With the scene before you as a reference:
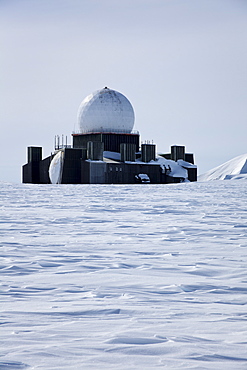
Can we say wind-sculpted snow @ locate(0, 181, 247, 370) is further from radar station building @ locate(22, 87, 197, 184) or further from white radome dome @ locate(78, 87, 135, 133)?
white radome dome @ locate(78, 87, 135, 133)

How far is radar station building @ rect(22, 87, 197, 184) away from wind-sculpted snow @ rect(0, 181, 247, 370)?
38087mm

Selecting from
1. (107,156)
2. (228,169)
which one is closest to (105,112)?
(107,156)

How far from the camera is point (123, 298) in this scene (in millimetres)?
3807

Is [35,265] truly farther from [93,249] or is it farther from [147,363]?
[147,363]

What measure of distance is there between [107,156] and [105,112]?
4.45 meters

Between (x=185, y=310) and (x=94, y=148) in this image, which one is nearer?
(x=185, y=310)

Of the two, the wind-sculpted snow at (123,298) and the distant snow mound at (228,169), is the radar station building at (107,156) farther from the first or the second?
the wind-sculpted snow at (123,298)

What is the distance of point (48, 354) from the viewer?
2.60 metres

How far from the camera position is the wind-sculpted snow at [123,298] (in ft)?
8.63

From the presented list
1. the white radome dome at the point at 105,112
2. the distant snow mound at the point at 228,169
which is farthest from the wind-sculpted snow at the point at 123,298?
the distant snow mound at the point at 228,169

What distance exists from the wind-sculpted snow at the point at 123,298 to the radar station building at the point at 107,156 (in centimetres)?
3809

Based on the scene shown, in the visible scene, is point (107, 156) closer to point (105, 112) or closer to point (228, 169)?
point (105, 112)

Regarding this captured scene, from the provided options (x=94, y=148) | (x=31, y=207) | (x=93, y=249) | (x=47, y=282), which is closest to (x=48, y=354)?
(x=47, y=282)

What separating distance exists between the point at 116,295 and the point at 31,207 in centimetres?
850
